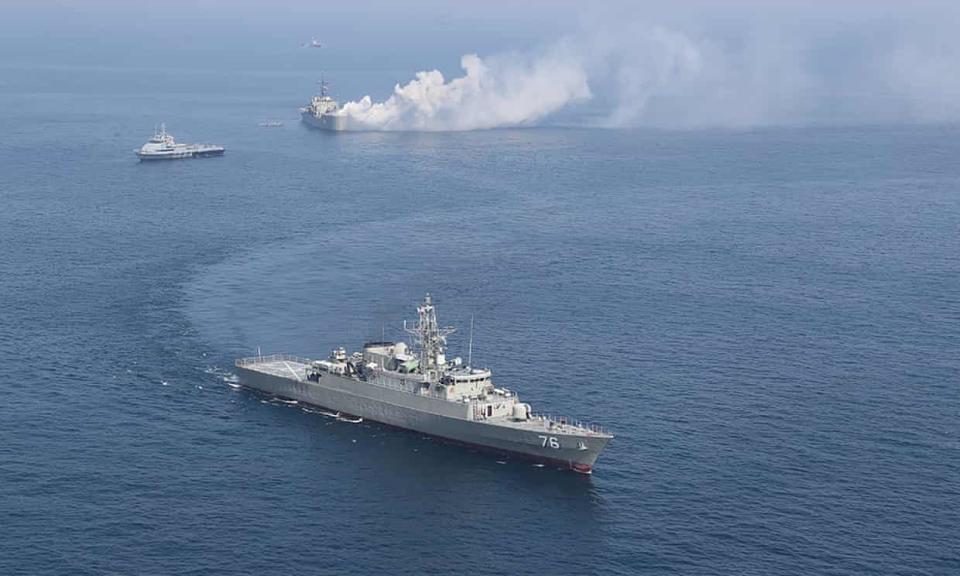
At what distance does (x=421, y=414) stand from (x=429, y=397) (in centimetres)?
199

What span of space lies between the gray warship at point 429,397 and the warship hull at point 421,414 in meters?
0.09

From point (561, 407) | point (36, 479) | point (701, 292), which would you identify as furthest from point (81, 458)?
point (701, 292)

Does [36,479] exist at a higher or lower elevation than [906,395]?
lower

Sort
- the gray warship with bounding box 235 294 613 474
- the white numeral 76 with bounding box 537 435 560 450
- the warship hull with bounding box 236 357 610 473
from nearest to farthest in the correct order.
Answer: the warship hull with bounding box 236 357 610 473 < the white numeral 76 with bounding box 537 435 560 450 < the gray warship with bounding box 235 294 613 474

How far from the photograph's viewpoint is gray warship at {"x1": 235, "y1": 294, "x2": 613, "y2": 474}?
12031 centimetres

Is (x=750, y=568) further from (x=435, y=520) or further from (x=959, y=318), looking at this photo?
(x=959, y=318)

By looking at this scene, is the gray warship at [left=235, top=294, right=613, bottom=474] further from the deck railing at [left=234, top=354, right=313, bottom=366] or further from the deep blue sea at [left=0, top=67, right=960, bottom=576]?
the deep blue sea at [left=0, top=67, right=960, bottom=576]

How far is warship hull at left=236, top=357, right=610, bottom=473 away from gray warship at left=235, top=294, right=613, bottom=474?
93 mm

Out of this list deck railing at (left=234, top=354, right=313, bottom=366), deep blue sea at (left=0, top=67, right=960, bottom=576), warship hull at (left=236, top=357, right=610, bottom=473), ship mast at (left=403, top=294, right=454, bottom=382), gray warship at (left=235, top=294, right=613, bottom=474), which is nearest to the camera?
deep blue sea at (left=0, top=67, right=960, bottom=576)

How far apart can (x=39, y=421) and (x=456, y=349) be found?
155 feet

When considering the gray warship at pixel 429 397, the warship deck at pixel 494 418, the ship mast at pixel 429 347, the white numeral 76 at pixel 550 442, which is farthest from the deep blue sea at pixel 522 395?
the ship mast at pixel 429 347

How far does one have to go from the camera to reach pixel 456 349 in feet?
492

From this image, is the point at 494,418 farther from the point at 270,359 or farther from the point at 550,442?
the point at 270,359

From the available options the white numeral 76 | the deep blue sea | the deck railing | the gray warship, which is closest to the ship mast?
the gray warship
